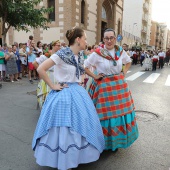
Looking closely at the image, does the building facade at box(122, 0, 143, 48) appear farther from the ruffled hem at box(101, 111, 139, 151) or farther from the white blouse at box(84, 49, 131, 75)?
the ruffled hem at box(101, 111, 139, 151)

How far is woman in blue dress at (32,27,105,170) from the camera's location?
2389 millimetres

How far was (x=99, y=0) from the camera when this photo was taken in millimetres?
21031

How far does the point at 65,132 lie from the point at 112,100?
93 centimetres

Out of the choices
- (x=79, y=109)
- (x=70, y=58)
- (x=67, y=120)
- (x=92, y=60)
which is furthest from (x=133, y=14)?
(x=67, y=120)

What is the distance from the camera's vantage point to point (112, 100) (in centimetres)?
299

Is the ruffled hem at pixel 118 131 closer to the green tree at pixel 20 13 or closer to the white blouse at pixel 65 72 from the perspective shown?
the white blouse at pixel 65 72

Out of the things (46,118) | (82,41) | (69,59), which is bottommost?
Answer: (46,118)

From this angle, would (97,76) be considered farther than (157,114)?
No

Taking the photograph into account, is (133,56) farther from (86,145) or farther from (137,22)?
(137,22)

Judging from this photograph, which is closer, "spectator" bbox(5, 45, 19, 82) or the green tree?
"spectator" bbox(5, 45, 19, 82)

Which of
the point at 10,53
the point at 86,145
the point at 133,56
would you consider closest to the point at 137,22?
the point at 133,56

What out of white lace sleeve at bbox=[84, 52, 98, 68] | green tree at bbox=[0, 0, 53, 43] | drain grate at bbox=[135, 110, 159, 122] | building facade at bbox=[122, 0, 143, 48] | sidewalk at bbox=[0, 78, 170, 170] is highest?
building facade at bbox=[122, 0, 143, 48]

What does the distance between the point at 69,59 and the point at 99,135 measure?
1031 millimetres

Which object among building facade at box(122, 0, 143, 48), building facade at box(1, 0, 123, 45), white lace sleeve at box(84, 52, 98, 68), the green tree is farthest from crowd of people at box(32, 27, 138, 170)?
building facade at box(122, 0, 143, 48)
